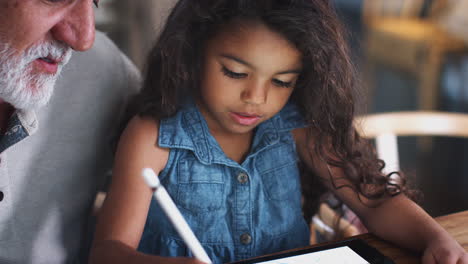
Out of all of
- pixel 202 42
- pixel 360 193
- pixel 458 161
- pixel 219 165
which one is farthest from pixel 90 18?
pixel 458 161

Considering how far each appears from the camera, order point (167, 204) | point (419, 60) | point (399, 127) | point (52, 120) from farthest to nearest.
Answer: point (419, 60) → point (399, 127) → point (52, 120) → point (167, 204)

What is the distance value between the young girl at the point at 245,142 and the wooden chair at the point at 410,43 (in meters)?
2.14

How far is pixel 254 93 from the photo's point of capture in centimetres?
83

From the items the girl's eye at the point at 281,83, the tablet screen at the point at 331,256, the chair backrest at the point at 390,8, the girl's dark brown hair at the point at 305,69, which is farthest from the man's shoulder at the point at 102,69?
the chair backrest at the point at 390,8

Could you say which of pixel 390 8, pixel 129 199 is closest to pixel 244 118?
pixel 129 199

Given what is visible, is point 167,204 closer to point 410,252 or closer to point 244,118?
point 244,118

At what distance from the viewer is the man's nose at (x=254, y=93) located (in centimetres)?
83

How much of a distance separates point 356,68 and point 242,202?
330mm

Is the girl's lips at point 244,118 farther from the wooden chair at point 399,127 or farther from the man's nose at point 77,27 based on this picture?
the wooden chair at point 399,127

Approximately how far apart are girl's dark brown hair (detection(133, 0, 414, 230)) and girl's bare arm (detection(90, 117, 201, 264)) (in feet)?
0.18

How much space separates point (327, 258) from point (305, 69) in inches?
13.1

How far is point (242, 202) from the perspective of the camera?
3.06 feet

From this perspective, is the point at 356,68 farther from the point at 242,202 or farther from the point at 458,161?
the point at 458,161

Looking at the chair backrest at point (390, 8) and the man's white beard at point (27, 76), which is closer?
the man's white beard at point (27, 76)
